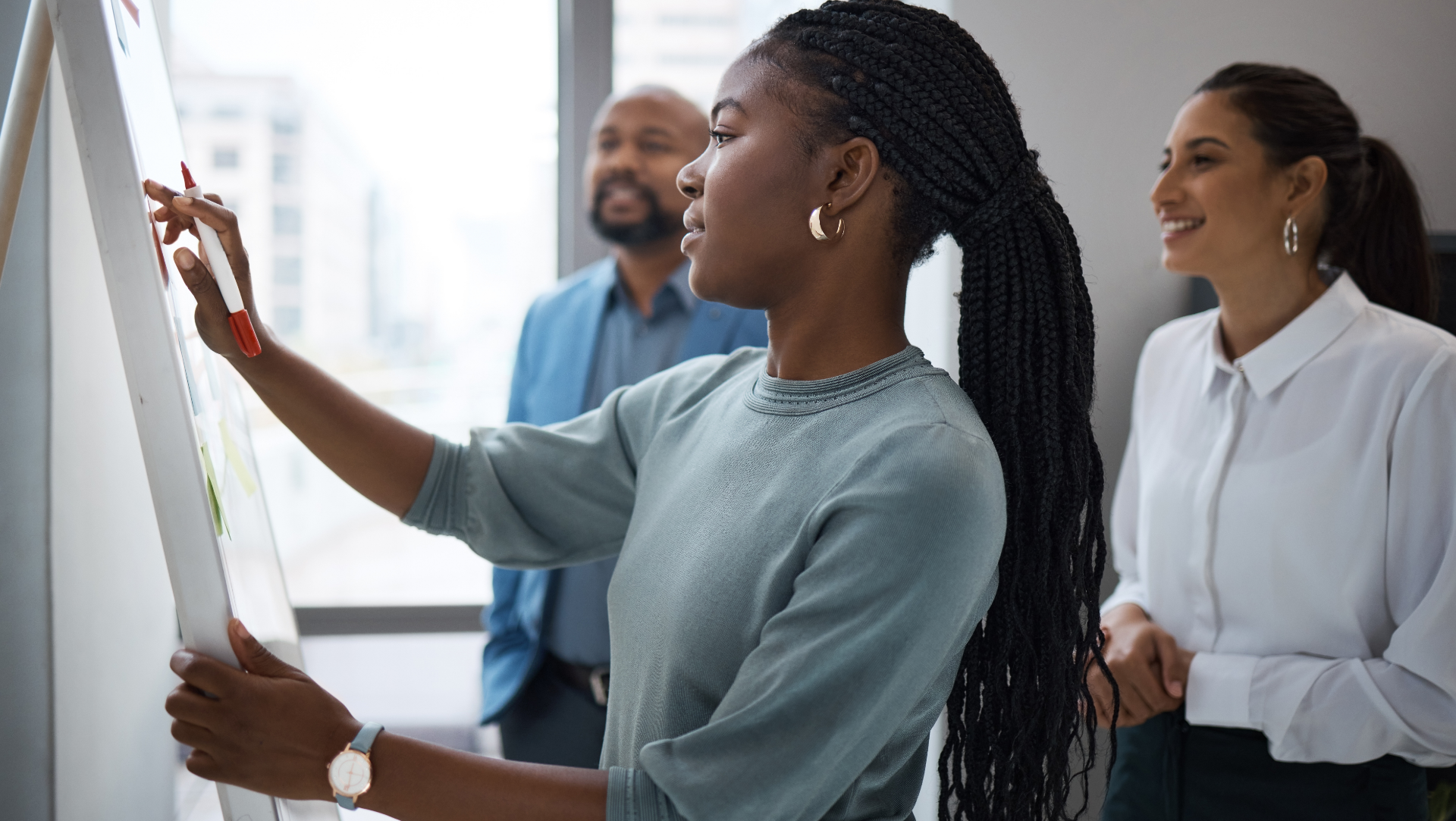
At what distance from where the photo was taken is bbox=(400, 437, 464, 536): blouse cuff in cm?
107

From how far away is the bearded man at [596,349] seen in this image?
1867mm

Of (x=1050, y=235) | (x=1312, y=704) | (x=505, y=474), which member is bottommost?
(x=1312, y=704)

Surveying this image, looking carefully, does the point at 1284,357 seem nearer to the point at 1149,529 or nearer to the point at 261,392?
the point at 1149,529

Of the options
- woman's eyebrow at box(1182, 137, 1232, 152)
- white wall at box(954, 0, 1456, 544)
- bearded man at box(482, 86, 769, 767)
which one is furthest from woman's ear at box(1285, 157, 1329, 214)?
bearded man at box(482, 86, 769, 767)

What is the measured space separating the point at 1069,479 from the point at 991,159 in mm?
306

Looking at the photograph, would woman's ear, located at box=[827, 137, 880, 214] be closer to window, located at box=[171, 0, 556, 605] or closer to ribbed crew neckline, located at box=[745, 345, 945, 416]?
ribbed crew neckline, located at box=[745, 345, 945, 416]

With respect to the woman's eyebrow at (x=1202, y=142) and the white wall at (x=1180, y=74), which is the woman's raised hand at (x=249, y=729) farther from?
the white wall at (x=1180, y=74)

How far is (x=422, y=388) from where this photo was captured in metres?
2.76

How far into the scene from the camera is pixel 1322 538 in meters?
1.34

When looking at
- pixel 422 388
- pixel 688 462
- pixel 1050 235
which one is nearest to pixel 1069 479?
pixel 1050 235

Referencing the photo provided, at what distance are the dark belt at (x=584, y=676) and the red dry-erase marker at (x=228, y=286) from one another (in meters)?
1.09

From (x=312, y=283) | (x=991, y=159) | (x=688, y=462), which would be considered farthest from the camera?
(x=312, y=283)

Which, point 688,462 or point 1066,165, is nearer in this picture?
point 688,462

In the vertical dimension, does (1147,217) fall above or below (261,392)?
above
